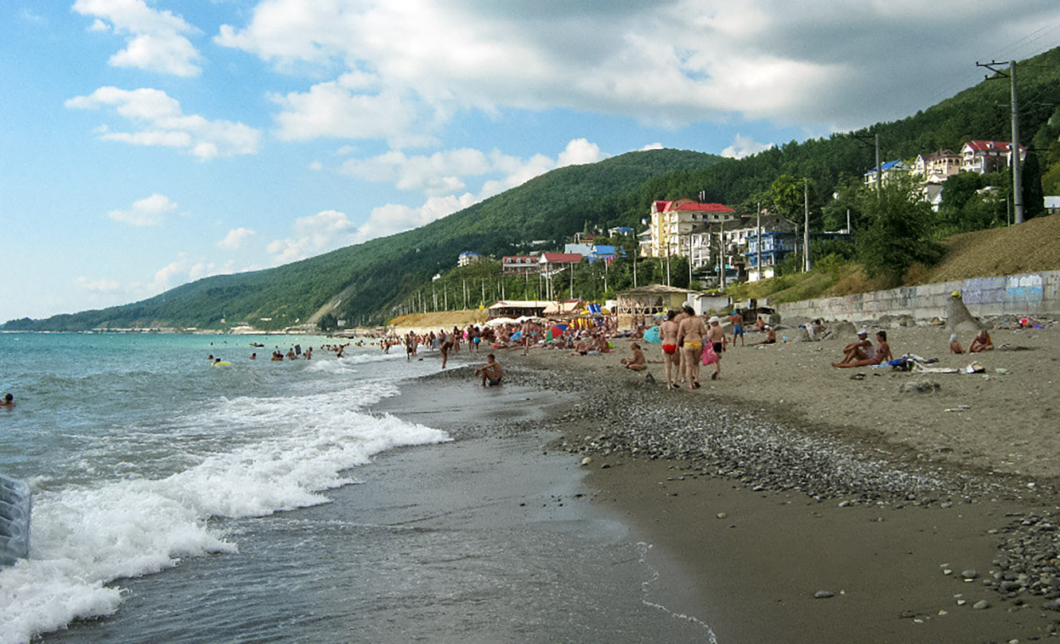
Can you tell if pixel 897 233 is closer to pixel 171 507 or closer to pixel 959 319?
pixel 959 319

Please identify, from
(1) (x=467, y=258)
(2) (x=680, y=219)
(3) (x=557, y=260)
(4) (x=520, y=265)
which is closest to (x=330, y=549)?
(2) (x=680, y=219)

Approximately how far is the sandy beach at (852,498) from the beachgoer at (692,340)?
1915 mm

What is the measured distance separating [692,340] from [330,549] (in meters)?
10.0

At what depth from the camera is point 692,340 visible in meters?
14.0

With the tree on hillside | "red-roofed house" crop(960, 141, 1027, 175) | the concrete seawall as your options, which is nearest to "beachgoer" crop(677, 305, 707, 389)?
the concrete seawall

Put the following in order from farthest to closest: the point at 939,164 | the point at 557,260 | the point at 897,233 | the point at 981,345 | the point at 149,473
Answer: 1. the point at 557,260
2. the point at 939,164
3. the point at 897,233
4. the point at 981,345
5. the point at 149,473

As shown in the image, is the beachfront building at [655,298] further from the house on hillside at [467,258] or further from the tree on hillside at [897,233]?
the house on hillside at [467,258]

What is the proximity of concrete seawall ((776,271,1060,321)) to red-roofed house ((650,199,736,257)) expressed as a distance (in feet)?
283

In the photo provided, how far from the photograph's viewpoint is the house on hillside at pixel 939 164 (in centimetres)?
9169

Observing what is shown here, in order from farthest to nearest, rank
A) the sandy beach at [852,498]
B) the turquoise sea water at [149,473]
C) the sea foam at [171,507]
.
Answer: the turquoise sea water at [149,473] < the sea foam at [171,507] < the sandy beach at [852,498]

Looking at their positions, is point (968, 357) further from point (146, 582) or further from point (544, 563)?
point (146, 582)

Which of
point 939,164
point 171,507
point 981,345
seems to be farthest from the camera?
point 939,164

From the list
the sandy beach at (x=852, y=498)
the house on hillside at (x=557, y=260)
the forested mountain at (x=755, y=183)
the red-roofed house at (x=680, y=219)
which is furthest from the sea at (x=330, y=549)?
the house on hillside at (x=557, y=260)

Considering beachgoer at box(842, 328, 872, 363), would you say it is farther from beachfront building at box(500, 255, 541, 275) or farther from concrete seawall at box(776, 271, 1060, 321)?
beachfront building at box(500, 255, 541, 275)
